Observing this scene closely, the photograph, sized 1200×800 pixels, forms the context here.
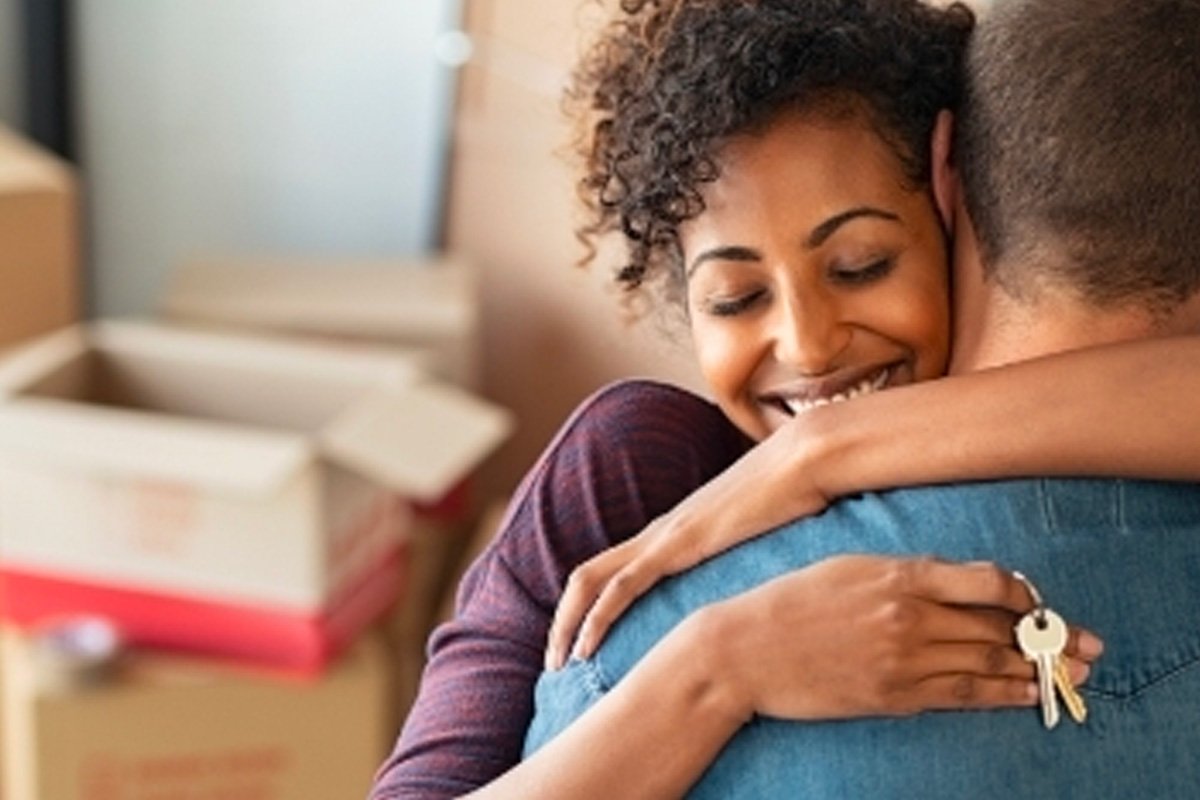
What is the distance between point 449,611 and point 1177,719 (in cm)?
201

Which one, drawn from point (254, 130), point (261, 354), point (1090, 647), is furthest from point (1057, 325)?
point (254, 130)

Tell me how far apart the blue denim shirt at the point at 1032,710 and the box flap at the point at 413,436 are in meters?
1.52

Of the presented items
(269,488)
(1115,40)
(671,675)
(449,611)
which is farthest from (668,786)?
(449,611)

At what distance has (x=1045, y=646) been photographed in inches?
37.5

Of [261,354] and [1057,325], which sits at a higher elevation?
[1057,325]

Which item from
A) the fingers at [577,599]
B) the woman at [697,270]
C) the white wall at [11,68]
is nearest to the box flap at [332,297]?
the white wall at [11,68]

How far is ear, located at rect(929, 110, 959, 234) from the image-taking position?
130 centimetres

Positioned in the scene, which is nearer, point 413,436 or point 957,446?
point 957,446

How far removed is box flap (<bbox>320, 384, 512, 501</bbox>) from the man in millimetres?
1420

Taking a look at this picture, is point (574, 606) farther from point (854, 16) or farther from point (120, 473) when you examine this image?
point (120, 473)

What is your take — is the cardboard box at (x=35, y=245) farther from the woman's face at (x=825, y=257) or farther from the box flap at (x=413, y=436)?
the woman's face at (x=825, y=257)

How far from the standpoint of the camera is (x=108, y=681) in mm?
2555

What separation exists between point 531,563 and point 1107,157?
→ 1.53ft

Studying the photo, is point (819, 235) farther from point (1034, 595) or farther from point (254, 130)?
point (254, 130)
